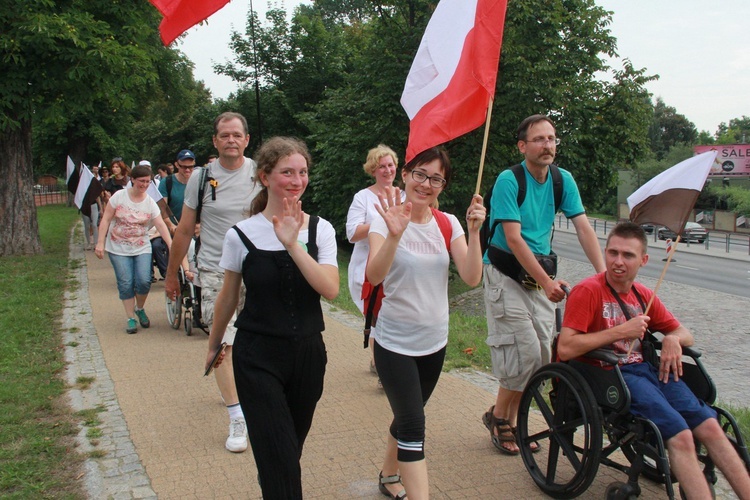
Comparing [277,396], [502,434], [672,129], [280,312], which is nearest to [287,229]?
[280,312]

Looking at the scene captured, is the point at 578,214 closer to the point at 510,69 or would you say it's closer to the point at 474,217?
the point at 474,217

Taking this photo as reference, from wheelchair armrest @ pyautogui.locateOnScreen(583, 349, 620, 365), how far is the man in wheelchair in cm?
3

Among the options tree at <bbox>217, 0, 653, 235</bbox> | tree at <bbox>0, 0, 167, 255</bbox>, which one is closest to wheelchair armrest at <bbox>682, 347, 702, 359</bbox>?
tree at <bbox>0, 0, 167, 255</bbox>

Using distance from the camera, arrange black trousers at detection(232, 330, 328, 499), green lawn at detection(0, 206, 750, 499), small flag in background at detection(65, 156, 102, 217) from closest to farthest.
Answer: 1. black trousers at detection(232, 330, 328, 499)
2. green lawn at detection(0, 206, 750, 499)
3. small flag in background at detection(65, 156, 102, 217)

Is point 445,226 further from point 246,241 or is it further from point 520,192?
point 246,241

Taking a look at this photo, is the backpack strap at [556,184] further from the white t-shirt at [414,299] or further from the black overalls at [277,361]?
the black overalls at [277,361]

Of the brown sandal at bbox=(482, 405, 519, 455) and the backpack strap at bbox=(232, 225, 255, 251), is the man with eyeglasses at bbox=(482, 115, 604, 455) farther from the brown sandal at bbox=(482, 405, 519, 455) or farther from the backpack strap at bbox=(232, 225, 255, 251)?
the backpack strap at bbox=(232, 225, 255, 251)

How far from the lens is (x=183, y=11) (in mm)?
4613

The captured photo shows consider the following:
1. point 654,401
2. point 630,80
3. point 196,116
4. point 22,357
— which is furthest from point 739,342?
point 196,116

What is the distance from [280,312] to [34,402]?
344 centimetres

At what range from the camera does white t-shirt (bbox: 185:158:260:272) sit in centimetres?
501

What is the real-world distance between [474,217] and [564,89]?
67.5 ft

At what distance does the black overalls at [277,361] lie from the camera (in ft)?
9.94

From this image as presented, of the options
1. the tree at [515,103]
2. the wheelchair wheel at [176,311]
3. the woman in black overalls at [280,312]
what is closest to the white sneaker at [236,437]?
the woman in black overalls at [280,312]
